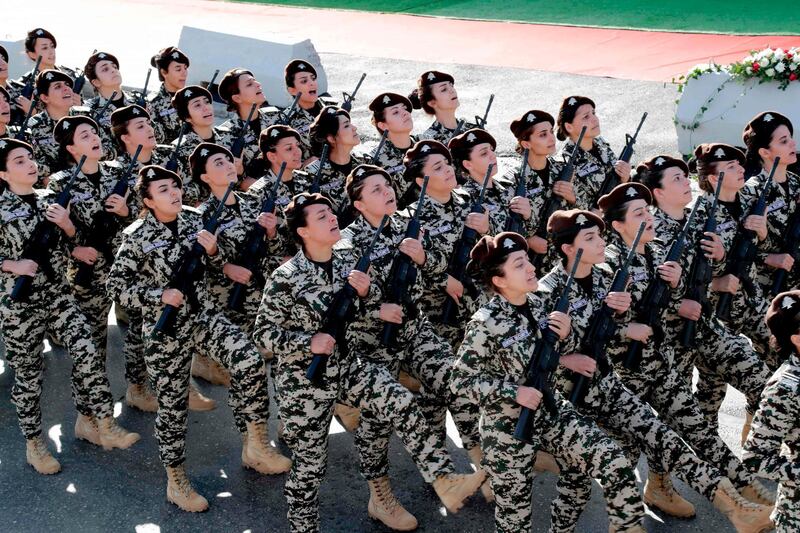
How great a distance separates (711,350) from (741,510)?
Answer: 1.36 meters

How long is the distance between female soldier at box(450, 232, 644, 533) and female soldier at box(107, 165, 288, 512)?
73.5 inches

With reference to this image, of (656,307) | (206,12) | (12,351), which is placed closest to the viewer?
(656,307)

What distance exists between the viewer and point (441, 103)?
957 cm

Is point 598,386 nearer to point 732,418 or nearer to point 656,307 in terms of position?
point 656,307

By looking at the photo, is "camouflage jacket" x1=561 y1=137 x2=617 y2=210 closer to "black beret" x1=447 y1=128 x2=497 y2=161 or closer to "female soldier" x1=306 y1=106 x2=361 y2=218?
"black beret" x1=447 y1=128 x2=497 y2=161

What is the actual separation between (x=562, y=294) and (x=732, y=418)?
8.41 ft

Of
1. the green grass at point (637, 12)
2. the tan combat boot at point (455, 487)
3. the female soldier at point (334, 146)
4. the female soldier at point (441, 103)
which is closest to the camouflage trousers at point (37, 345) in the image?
the female soldier at point (334, 146)

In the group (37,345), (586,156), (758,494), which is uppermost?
(586,156)

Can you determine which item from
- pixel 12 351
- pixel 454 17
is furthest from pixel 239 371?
pixel 454 17

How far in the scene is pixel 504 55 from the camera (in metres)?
19.0

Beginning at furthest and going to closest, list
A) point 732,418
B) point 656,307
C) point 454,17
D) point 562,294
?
point 454,17 → point 732,418 → point 656,307 → point 562,294

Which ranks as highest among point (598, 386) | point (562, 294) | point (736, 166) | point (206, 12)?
point (736, 166)

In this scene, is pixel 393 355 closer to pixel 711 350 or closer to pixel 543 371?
pixel 543 371

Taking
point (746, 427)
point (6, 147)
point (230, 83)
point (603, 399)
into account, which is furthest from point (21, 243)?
point (746, 427)
